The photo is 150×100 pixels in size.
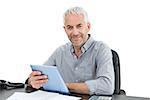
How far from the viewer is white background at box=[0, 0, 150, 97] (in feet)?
9.58

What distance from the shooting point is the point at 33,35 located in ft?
10.7

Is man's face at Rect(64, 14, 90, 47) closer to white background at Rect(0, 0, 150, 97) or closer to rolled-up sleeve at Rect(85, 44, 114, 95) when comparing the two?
rolled-up sleeve at Rect(85, 44, 114, 95)

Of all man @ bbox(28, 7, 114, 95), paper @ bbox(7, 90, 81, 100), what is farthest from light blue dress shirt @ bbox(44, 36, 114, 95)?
paper @ bbox(7, 90, 81, 100)

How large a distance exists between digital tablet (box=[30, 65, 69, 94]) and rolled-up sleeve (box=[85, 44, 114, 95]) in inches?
7.7

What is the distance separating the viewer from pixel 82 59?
6.91 ft

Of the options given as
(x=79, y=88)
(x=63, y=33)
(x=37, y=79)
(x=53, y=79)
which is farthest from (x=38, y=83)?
(x=63, y=33)

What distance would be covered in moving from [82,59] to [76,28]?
0.25m

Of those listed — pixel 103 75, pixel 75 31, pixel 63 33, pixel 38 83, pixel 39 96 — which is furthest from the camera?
pixel 63 33

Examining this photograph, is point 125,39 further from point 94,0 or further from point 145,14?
point 94,0

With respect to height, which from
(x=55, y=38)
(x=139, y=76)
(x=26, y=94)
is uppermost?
(x=55, y=38)

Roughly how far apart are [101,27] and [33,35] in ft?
2.74

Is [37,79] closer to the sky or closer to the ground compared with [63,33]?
closer to the ground

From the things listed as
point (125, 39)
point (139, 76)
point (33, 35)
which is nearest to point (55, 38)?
point (33, 35)

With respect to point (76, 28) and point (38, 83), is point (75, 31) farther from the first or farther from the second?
point (38, 83)
